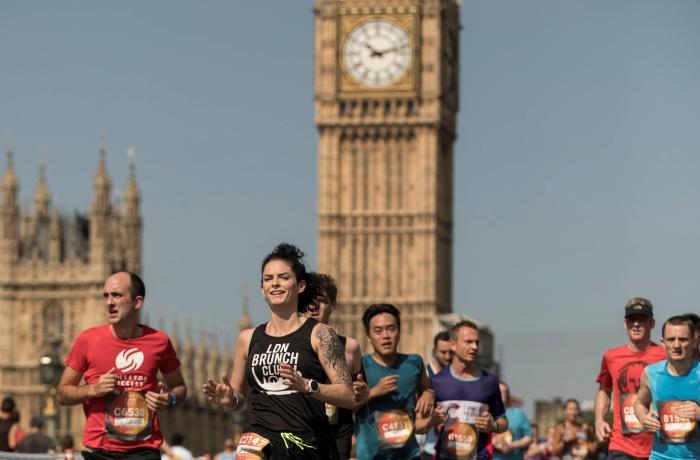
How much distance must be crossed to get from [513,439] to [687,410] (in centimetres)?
536

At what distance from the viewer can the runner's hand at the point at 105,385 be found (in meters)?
11.3

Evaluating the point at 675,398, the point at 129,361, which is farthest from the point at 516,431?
the point at 129,361

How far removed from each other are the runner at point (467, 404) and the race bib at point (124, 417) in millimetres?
2585

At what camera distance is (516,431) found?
56.7ft

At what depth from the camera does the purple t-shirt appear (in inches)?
535

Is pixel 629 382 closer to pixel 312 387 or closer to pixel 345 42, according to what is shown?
pixel 312 387

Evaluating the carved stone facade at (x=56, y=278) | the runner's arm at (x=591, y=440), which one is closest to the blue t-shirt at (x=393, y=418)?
the runner's arm at (x=591, y=440)

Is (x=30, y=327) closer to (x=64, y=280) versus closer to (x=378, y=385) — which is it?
(x=64, y=280)

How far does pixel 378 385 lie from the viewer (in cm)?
1282

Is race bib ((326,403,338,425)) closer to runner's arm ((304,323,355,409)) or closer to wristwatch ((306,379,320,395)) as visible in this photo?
runner's arm ((304,323,355,409))

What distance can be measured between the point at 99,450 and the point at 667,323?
130 inches

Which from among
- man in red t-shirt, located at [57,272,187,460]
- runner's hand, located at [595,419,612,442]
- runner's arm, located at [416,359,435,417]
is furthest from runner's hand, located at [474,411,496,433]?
man in red t-shirt, located at [57,272,187,460]

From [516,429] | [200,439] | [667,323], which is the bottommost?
[200,439]

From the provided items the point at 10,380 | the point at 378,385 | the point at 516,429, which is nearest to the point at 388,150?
the point at 10,380
